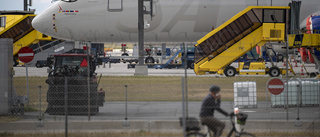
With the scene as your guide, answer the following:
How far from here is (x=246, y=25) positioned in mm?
24938

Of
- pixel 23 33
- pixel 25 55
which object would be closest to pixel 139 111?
pixel 25 55

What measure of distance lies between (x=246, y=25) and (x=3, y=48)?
14256 mm

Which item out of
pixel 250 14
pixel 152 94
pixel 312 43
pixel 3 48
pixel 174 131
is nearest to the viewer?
pixel 174 131

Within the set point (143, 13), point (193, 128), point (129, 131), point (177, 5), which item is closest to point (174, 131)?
point (129, 131)

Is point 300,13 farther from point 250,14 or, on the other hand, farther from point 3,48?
point 3,48

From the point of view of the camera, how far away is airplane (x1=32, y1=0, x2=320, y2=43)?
27719 mm

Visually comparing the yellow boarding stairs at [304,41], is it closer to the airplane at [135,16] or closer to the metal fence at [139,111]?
the airplane at [135,16]

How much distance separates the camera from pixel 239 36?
25141mm

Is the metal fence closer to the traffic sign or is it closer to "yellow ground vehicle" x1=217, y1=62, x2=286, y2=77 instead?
the traffic sign

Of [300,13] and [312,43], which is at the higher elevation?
[300,13]

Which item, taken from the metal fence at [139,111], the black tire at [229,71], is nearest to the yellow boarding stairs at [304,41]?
the black tire at [229,71]

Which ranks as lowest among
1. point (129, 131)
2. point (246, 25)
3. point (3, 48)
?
point (129, 131)

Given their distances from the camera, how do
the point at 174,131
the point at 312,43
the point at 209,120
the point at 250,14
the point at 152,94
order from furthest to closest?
the point at 250,14 < the point at 312,43 < the point at 152,94 < the point at 174,131 < the point at 209,120

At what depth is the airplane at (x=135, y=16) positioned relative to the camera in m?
27.7
